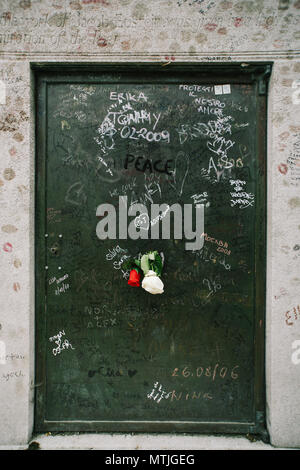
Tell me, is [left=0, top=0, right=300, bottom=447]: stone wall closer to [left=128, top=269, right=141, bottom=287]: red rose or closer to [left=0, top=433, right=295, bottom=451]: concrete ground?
[left=0, top=433, right=295, bottom=451]: concrete ground

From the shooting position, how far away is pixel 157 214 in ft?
9.43

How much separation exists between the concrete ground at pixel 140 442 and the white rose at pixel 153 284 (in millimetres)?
1342

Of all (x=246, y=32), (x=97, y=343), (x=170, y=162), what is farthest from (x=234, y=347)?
(x=246, y=32)

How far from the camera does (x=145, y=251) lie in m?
2.88

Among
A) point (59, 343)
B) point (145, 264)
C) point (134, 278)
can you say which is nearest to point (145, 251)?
point (145, 264)

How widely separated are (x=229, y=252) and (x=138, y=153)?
48.3 inches

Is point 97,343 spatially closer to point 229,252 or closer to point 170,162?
point 229,252

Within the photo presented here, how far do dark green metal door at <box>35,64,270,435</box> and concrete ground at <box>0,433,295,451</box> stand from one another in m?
0.08

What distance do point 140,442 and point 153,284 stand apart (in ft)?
4.66

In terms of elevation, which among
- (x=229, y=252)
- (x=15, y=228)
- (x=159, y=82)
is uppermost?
(x=159, y=82)

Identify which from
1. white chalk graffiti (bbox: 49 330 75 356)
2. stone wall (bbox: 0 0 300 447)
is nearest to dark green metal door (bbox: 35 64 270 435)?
white chalk graffiti (bbox: 49 330 75 356)

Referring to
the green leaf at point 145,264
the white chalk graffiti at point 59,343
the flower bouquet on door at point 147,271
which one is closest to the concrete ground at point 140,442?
the white chalk graffiti at point 59,343

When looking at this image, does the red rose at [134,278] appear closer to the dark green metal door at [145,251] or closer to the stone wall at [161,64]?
the dark green metal door at [145,251]

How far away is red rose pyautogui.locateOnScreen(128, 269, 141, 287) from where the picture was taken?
8.83 ft
